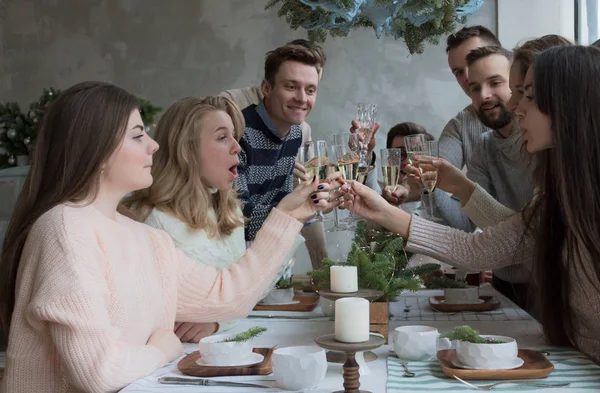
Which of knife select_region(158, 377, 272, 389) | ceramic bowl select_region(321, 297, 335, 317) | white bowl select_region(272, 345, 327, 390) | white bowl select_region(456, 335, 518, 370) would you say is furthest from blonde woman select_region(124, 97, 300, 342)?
white bowl select_region(456, 335, 518, 370)

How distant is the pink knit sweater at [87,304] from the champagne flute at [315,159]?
49 centimetres

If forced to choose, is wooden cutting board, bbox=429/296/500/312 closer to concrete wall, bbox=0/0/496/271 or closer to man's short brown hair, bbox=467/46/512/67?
man's short brown hair, bbox=467/46/512/67

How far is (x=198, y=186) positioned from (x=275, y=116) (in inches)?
55.5

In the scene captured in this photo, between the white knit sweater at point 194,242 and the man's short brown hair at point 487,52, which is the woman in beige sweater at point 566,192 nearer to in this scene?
the white knit sweater at point 194,242

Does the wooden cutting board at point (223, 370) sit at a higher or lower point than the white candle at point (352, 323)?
lower

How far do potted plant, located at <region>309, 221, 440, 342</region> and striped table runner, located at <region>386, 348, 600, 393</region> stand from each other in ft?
0.61

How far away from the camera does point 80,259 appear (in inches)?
55.9

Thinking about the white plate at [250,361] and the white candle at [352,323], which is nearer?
the white candle at [352,323]

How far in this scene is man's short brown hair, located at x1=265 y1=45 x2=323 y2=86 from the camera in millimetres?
3533

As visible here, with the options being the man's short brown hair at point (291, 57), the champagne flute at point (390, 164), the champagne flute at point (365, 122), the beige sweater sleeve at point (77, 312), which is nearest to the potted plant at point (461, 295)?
the champagne flute at point (390, 164)

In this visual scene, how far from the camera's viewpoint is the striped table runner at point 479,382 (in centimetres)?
139

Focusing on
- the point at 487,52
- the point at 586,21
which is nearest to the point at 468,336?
the point at 487,52

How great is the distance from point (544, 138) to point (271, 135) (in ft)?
6.42

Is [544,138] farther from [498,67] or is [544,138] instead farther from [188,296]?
[498,67]
